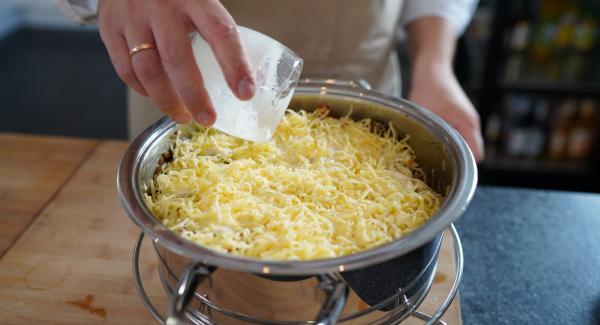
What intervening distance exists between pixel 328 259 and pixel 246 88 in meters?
0.24

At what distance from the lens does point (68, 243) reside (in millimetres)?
1069

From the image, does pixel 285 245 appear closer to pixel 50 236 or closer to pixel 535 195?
pixel 50 236

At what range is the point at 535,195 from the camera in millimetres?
1226

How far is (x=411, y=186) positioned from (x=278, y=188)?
0.22 metres

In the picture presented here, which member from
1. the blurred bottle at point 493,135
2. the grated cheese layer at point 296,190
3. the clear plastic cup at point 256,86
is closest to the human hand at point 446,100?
the grated cheese layer at point 296,190

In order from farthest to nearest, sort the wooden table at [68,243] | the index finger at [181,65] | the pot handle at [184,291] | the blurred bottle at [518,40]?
the blurred bottle at [518,40]
the wooden table at [68,243]
the index finger at [181,65]
the pot handle at [184,291]

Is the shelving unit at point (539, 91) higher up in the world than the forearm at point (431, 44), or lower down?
lower down

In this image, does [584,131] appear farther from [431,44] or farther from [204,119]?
[204,119]

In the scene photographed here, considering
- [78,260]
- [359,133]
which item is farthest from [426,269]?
[78,260]

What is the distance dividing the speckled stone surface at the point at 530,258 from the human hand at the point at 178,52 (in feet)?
1.88

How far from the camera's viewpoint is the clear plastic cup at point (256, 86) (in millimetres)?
793

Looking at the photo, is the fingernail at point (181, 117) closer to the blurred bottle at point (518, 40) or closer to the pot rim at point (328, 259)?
the pot rim at point (328, 259)

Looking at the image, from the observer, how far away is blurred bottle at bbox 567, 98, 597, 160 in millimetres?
2543

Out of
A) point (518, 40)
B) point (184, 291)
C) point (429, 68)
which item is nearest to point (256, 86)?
point (184, 291)
